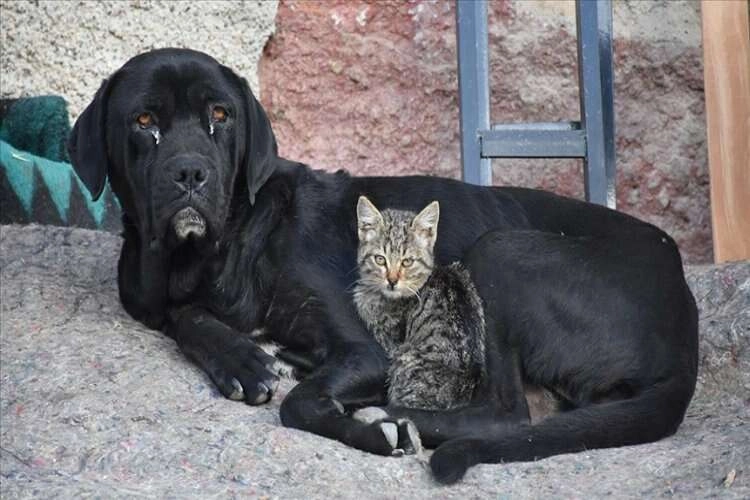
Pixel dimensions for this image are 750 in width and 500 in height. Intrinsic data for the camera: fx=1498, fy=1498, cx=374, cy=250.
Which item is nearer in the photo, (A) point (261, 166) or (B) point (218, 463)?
(B) point (218, 463)

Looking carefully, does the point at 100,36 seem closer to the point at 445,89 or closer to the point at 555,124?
the point at 445,89

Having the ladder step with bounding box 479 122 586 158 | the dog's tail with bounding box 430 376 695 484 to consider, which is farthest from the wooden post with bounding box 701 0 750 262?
the dog's tail with bounding box 430 376 695 484

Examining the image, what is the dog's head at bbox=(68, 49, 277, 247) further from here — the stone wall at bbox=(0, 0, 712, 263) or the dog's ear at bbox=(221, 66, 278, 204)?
the stone wall at bbox=(0, 0, 712, 263)

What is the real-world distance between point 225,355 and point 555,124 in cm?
217

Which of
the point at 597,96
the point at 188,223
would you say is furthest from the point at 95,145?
the point at 597,96

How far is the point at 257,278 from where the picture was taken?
4.93m

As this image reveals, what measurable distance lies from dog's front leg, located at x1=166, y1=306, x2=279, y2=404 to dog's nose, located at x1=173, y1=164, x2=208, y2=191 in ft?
1.64

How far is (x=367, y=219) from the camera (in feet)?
15.8

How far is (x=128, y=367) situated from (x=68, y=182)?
180 centimetres

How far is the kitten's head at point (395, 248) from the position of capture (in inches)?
185

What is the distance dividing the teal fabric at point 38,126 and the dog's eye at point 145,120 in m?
1.71

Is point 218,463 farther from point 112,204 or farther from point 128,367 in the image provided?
point 112,204

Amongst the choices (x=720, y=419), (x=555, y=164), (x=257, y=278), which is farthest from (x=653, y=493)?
(x=555, y=164)

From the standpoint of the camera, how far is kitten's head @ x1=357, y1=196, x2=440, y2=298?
4695 millimetres
